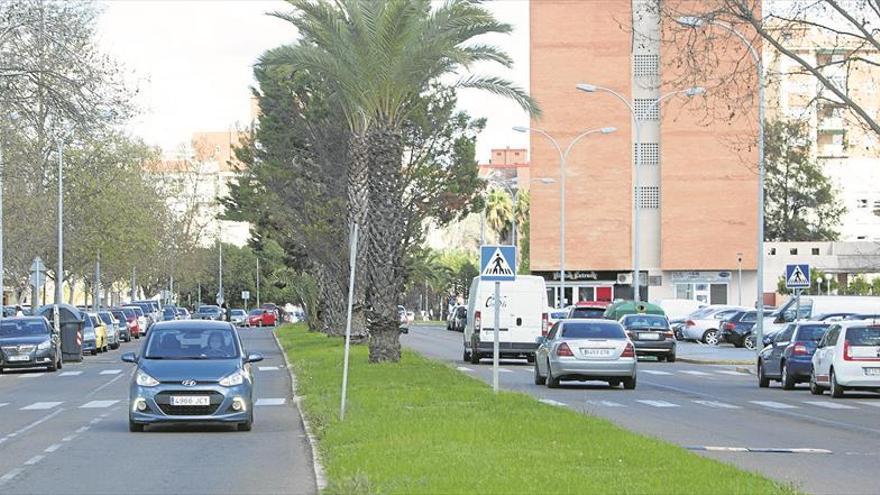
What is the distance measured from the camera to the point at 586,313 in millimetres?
52750

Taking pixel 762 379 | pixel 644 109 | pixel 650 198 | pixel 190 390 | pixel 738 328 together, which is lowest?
pixel 762 379

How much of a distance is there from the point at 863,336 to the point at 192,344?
1500 centimetres

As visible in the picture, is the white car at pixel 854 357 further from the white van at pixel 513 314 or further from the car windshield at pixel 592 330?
the white van at pixel 513 314

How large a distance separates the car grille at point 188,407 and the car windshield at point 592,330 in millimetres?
13003

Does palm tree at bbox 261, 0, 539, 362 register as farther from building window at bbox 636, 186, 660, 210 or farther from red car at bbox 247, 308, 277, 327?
red car at bbox 247, 308, 277, 327

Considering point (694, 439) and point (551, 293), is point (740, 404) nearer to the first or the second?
point (694, 439)

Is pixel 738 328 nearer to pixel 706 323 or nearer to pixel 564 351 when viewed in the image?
pixel 706 323

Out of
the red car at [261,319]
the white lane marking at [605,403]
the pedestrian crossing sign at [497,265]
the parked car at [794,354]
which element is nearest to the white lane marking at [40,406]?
the pedestrian crossing sign at [497,265]

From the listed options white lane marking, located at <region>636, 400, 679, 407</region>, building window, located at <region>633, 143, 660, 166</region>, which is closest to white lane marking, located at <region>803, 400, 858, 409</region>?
white lane marking, located at <region>636, 400, 679, 407</region>

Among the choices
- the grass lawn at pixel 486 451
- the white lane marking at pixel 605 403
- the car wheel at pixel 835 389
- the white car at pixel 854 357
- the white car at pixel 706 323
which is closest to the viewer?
the grass lawn at pixel 486 451

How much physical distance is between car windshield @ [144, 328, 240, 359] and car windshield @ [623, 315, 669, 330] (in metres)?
29.2

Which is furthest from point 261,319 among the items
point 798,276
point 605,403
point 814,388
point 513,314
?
point 605,403

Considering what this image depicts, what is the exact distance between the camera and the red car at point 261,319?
366 feet

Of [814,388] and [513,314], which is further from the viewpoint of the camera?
[513,314]
